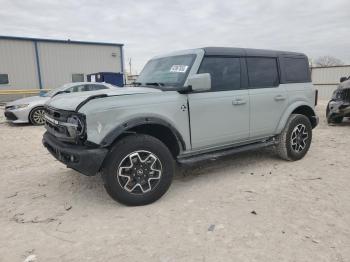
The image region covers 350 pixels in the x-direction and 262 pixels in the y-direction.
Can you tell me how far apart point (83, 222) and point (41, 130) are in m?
6.75

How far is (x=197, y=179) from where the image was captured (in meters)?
4.70

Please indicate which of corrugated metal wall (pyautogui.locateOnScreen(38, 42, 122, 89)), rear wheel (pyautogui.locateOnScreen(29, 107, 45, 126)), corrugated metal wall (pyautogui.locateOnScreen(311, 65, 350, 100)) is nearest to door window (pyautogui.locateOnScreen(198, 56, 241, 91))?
rear wheel (pyautogui.locateOnScreen(29, 107, 45, 126))

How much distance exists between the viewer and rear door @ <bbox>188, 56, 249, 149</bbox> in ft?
13.8

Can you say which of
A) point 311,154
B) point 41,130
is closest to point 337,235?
point 311,154

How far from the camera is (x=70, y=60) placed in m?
24.4

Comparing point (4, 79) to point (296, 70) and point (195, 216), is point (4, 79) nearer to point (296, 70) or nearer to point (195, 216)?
point (296, 70)

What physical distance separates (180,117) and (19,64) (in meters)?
22.2

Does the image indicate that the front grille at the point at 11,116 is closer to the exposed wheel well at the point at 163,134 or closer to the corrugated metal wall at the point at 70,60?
the exposed wheel well at the point at 163,134

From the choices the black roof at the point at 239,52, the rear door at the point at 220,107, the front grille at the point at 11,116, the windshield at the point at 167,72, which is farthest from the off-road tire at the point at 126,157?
the front grille at the point at 11,116

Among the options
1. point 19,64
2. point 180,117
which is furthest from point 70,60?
point 180,117

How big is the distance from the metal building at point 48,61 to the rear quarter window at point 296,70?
68.8ft

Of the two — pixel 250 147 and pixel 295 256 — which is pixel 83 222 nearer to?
pixel 295 256

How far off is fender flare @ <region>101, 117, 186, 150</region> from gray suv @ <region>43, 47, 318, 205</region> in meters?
0.01

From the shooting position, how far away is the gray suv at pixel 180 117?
11.5ft
